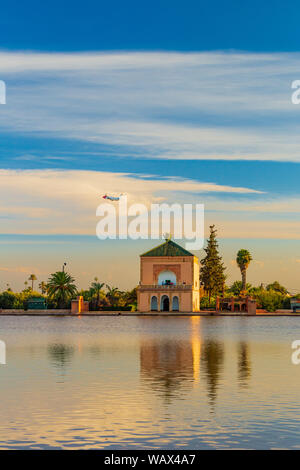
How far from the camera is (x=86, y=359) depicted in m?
25.2

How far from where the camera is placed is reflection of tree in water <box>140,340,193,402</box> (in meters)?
17.5

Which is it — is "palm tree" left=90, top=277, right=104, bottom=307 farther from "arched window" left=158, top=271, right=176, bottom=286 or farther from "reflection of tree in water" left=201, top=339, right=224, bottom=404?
"reflection of tree in water" left=201, top=339, right=224, bottom=404

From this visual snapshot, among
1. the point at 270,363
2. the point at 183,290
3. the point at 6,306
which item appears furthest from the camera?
the point at 6,306

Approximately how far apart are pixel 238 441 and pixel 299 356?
16037 mm

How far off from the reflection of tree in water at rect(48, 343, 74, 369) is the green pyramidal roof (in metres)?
71.8

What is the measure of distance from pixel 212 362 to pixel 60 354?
654 centimetres

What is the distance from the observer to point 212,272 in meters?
113

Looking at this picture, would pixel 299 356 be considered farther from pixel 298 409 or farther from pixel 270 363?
pixel 298 409

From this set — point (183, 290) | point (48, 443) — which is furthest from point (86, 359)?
point (183, 290)

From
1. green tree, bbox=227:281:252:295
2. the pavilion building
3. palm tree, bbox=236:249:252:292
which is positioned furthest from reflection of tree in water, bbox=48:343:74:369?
green tree, bbox=227:281:252:295

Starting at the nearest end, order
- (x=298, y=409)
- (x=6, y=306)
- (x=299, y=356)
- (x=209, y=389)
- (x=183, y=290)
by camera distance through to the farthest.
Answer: (x=298, y=409) < (x=209, y=389) < (x=299, y=356) < (x=183, y=290) < (x=6, y=306)

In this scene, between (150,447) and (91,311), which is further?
(91,311)

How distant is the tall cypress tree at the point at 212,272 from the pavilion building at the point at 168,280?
5506 millimetres

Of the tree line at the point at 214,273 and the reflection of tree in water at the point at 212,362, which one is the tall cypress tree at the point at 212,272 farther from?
the reflection of tree in water at the point at 212,362
